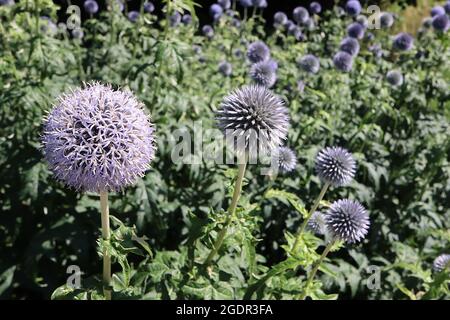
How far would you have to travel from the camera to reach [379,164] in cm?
430

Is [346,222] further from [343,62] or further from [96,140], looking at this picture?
[343,62]

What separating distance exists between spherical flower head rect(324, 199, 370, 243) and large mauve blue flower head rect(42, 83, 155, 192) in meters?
1.34

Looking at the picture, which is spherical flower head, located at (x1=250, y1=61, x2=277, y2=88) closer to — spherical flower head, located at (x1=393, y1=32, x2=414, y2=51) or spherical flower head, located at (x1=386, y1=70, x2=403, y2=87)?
spherical flower head, located at (x1=386, y1=70, x2=403, y2=87)

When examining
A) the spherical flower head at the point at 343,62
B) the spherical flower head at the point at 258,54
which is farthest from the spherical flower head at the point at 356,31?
the spherical flower head at the point at 258,54

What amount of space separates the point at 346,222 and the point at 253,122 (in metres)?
0.94

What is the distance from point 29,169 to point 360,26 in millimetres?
4218

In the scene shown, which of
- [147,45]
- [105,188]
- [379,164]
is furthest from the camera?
[379,164]

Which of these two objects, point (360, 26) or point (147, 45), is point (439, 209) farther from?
point (147, 45)

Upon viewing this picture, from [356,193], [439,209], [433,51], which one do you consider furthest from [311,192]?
[433,51]

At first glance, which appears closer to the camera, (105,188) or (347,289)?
(105,188)

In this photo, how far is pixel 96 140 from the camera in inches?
68.9

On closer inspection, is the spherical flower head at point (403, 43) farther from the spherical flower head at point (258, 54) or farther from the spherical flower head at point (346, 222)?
the spherical flower head at point (346, 222)

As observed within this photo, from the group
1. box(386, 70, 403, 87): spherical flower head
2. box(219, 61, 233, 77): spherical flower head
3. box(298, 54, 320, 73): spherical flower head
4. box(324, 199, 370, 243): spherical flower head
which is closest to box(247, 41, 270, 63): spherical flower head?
box(219, 61, 233, 77): spherical flower head

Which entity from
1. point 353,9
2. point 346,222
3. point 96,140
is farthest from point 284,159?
point 353,9
